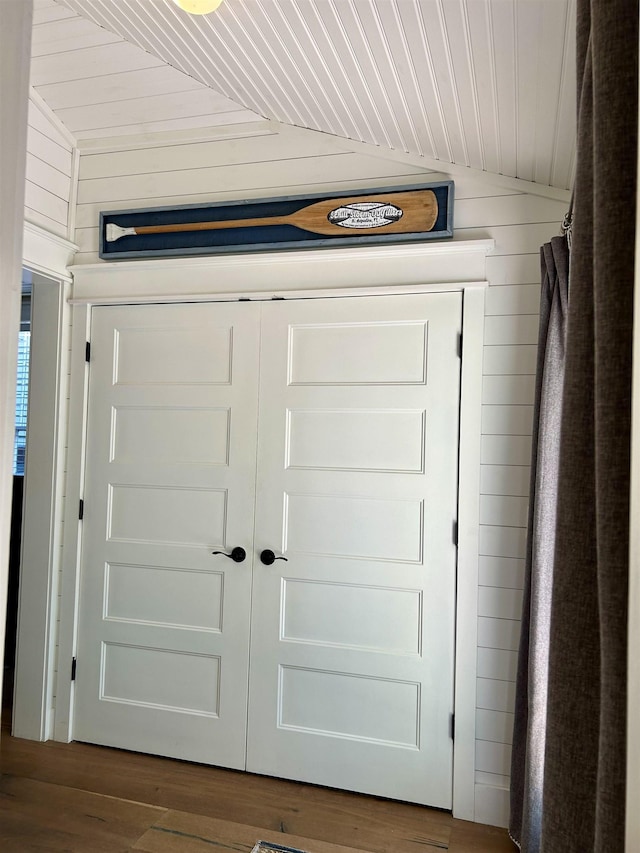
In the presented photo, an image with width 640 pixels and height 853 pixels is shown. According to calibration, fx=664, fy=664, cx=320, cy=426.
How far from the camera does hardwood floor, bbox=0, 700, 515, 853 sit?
2.41 metres

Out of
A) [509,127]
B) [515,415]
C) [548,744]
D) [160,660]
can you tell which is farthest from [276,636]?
[548,744]

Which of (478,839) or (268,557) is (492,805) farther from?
(268,557)

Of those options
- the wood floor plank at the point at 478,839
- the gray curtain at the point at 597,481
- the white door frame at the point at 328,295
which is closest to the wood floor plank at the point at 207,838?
the wood floor plank at the point at 478,839

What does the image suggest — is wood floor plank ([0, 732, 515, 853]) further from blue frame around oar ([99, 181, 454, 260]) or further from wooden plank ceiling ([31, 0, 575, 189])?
wooden plank ceiling ([31, 0, 575, 189])

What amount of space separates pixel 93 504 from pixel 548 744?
294 centimetres

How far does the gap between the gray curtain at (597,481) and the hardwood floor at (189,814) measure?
2181mm

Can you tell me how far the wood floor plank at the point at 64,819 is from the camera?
2.37 metres

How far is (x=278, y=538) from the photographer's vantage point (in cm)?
296

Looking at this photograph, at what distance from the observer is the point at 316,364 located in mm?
2953

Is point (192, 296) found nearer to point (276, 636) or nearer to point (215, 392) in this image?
point (215, 392)

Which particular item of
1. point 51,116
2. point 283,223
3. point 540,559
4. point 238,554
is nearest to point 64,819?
point 238,554

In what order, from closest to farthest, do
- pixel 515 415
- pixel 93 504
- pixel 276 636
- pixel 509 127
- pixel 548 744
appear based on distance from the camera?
pixel 548 744, pixel 509 127, pixel 515 415, pixel 276 636, pixel 93 504

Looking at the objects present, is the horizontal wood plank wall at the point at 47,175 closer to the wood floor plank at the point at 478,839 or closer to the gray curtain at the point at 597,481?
the gray curtain at the point at 597,481

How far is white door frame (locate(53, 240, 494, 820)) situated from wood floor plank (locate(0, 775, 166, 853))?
1.59ft
